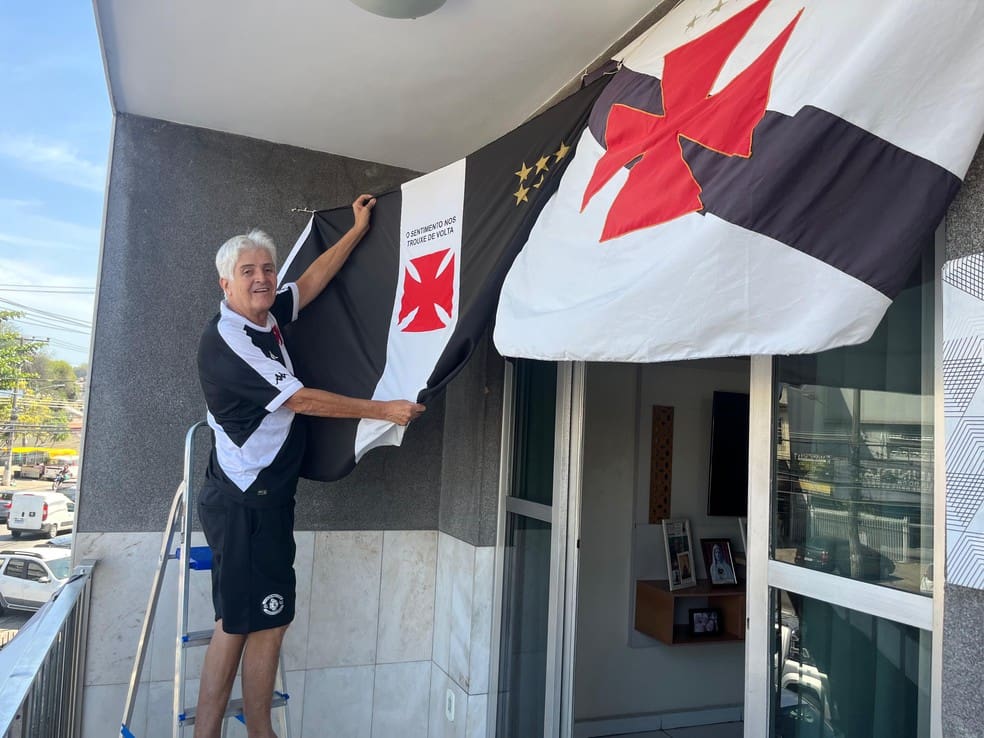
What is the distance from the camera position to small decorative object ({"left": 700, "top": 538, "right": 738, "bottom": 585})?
4445 millimetres

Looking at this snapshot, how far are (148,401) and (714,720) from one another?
12.3 ft

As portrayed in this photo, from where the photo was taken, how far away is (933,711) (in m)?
1.29

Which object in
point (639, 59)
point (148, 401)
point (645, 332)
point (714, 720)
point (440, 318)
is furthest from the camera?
point (714, 720)

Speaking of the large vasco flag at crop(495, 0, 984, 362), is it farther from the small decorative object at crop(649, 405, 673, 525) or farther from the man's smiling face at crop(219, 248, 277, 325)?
the small decorative object at crop(649, 405, 673, 525)

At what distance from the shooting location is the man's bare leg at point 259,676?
2.41 m

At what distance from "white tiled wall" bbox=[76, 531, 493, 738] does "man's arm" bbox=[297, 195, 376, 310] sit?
1.18 m

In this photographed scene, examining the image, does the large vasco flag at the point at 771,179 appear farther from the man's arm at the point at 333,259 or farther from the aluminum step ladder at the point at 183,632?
the aluminum step ladder at the point at 183,632

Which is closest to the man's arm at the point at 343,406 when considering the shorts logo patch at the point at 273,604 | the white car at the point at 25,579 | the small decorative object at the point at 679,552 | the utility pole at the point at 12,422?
the shorts logo patch at the point at 273,604

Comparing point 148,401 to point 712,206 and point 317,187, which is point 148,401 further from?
point 712,206

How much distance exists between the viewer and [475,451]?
3.27 meters

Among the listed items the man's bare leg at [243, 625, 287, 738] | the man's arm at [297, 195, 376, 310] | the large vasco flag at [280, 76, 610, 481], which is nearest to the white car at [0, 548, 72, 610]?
the man's bare leg at [243, 625, 287, 738]

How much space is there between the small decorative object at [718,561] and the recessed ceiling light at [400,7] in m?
3.58

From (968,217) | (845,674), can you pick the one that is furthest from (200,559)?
(968,217)

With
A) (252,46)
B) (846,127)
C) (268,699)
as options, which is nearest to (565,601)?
(268,699)
